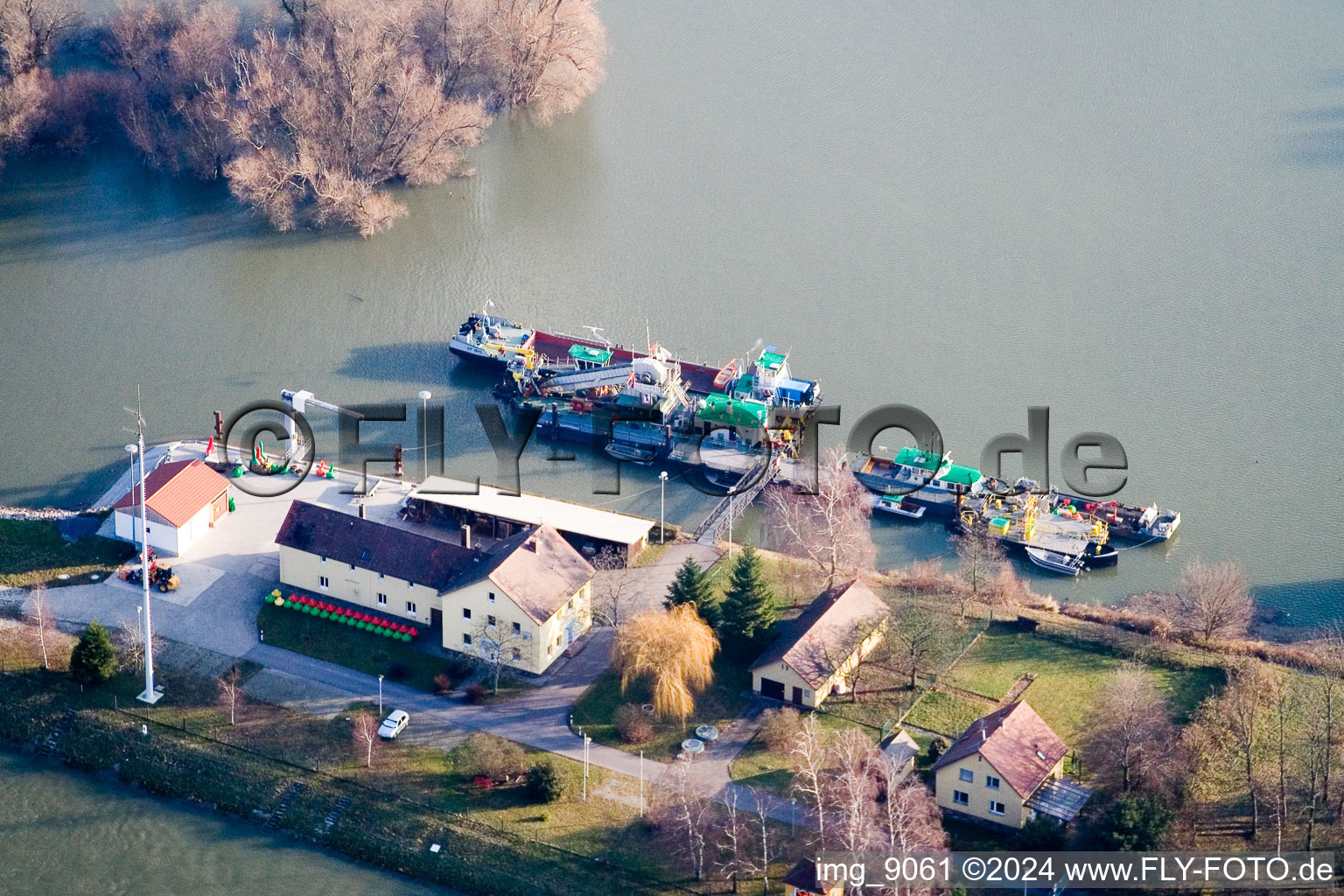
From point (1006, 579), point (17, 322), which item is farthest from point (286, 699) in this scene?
point (17, 322)

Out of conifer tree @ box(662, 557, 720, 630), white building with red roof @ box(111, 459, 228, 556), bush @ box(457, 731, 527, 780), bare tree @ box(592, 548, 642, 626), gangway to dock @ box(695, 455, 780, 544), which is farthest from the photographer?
gangway to dock @ box(695, 455, 780, 544)

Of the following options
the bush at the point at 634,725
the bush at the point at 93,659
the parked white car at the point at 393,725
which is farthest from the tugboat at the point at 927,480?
the bush at the point at 93,659

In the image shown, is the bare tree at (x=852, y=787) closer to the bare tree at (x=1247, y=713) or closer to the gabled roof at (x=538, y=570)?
the gabled roof at (x=538, y=570)

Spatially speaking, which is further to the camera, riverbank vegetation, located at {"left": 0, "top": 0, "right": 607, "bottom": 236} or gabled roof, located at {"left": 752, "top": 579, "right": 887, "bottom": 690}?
riverbank vegetation, located at {"left": 0, "top": 0, "right": 607, "bottom": 236}

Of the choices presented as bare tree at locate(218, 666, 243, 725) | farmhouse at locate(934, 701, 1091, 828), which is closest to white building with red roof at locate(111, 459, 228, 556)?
bare tree at locate(218, 666, 243, 725)

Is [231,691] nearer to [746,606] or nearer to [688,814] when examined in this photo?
[688,814]

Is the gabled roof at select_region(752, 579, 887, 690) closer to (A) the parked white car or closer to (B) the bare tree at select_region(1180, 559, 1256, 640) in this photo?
(B) the bare tree at select_region(1180, 559, 1256, 640)
